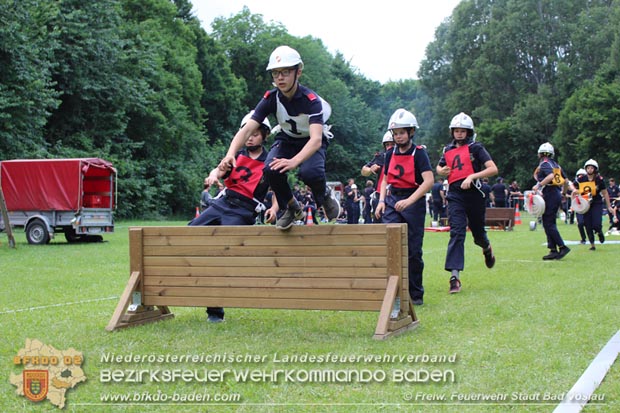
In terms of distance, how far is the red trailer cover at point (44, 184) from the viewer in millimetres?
25281

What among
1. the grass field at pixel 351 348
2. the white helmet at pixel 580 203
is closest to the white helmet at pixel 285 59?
the grass field at pixel 351 348

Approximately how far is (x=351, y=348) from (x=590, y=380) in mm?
1947

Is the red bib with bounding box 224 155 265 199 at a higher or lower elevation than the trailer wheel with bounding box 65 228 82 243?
higher

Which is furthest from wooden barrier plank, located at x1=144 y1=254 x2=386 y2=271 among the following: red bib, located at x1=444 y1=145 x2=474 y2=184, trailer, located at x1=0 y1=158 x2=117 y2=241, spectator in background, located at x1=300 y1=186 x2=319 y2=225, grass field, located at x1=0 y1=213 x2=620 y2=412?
spectator in background, located at x1=300 y1=186 x2=319 y2=225

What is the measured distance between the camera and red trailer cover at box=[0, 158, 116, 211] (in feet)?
82.9

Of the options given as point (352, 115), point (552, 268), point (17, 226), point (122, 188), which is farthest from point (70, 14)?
point (352, 115)

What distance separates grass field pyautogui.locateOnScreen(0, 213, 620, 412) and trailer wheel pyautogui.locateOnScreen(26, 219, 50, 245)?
1460 centimetres

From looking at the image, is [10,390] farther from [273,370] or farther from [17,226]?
[17,226]

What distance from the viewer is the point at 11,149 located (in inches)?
1430

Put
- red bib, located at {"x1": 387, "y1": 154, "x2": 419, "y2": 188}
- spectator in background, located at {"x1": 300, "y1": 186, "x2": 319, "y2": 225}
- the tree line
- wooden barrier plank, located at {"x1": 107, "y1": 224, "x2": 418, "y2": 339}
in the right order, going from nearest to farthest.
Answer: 1. wooden barrier plank, located at {"x1": 107, "y1": 224, "x2": 418, "y2": 339}
2. red bib, located at {"x1": 387, "y1": 154, "x2": 419, "y2": 188}
3. spectator in background, located at {"x1": 300, "y1": 186, "x2": 319, "y2": 225}
4. the tree line

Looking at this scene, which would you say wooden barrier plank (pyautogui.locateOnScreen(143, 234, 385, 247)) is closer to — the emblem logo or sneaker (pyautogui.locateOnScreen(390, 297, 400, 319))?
sneaker (pyautogui.locateOnScreen(390, 297, 400, 319))

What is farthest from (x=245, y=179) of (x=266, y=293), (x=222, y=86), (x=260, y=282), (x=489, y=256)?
(x=222, y=86)

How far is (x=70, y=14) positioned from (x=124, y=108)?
24.4 feet

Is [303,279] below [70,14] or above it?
below
